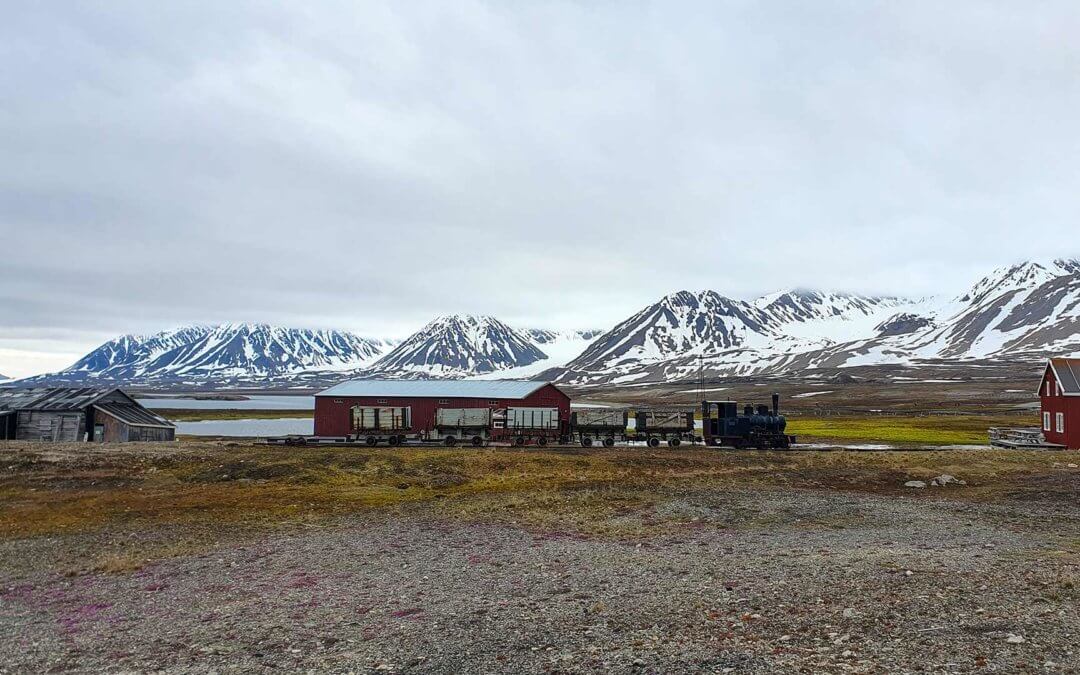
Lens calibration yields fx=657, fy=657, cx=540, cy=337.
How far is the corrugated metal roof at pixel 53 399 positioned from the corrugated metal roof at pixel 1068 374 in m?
86.6

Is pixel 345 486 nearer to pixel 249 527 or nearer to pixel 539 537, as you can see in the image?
pixel 249 527

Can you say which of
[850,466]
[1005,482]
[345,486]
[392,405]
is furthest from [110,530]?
[1005,482]

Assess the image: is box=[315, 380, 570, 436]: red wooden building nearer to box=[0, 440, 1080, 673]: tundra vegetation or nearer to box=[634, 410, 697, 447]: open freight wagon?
box=[634, 410, 697, 447]: open freight wagon

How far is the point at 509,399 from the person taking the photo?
209 feet

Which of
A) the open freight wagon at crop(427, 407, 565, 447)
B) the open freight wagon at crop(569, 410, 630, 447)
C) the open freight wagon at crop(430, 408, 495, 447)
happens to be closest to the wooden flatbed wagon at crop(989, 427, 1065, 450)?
the open freight wagon at crop(569, 410, 630, 447)

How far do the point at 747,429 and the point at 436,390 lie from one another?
98.1 ft

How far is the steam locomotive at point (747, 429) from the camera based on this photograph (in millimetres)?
55594

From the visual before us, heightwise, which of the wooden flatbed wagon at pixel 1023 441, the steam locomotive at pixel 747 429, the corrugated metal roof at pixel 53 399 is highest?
the corrugated metal roof at pixel 53 399

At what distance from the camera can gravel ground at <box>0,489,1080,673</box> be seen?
44.1 feet

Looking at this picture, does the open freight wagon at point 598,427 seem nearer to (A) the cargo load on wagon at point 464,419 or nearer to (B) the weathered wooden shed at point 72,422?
(A) the cargo load on wagon at point 464,419

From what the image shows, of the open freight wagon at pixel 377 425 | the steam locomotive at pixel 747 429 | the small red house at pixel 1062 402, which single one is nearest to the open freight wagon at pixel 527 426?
the open freight wagon at pixel 377 425

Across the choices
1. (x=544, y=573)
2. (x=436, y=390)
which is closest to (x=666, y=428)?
(x=436, y=390)

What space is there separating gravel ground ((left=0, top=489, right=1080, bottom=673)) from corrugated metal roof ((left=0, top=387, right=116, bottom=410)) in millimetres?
44954

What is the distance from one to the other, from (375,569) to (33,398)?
63.1 meters
